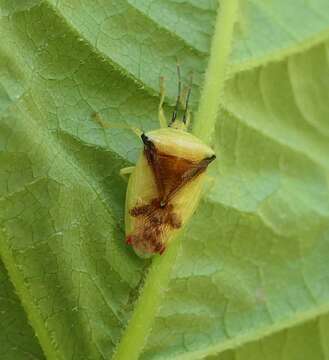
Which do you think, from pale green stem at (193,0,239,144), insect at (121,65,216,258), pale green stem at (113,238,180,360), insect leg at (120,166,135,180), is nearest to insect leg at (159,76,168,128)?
insect at (121,65,216,258)

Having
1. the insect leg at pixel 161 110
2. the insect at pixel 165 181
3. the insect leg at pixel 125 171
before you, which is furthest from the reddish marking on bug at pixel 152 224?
the insect leg at pixel 161 110

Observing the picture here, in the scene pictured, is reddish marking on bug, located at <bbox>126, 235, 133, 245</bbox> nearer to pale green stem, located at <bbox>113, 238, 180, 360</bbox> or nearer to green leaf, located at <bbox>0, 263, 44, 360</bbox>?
pale green stem, located at <bbox>113, 238, 180, 360</bbox>

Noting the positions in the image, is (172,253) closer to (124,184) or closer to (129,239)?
(129,239)

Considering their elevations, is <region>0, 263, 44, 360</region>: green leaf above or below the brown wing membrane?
below

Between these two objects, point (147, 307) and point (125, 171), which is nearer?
point (147, 307)

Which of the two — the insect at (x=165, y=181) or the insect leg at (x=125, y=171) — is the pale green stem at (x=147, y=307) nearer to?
the insect at (x=165, y=181)

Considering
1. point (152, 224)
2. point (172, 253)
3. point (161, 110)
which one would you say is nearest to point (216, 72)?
point (161, 110)

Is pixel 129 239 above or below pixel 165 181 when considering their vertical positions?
below
